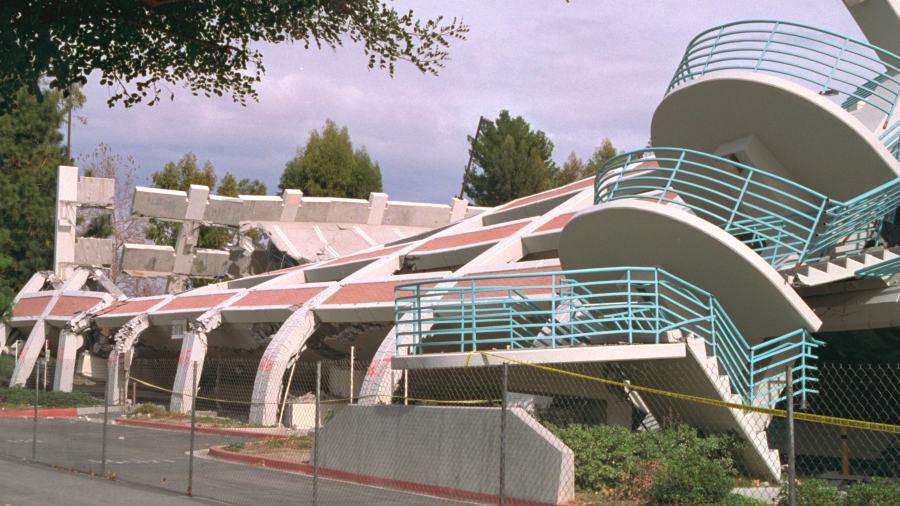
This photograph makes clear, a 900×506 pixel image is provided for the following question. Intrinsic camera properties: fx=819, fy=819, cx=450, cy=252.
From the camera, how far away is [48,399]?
2711cm

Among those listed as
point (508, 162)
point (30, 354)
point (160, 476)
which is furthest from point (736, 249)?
point (508, 162)

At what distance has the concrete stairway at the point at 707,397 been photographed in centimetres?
1162

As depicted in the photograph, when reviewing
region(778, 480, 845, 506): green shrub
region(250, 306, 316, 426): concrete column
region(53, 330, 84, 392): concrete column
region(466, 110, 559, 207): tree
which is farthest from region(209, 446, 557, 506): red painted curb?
region(466, 110, 559, 207): tree

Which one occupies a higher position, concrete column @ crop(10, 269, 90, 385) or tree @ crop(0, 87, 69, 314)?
tree @ crop(0, 87, 69, 314)

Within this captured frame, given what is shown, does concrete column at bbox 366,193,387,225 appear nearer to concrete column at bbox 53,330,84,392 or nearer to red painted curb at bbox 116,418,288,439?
concrete column at bbox 53,330,84,392

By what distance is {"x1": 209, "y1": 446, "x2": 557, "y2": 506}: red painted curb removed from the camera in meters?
11.5

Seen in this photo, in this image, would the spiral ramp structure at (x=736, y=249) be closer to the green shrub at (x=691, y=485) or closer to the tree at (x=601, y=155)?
the green shrub at (x=691, y=485)

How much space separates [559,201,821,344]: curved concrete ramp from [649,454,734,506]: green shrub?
3115 mm

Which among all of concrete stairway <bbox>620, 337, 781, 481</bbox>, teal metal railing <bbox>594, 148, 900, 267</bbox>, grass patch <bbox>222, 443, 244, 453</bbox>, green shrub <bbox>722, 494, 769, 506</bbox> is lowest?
grass patch <bbox>222, 443, 244, 453</bbox>

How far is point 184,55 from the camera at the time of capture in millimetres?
10008

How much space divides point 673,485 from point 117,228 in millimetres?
49950

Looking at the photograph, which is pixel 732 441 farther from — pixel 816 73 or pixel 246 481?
pixel 246 481

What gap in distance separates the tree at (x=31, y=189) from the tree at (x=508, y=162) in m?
29.8

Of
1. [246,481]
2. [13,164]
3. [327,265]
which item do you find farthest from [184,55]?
[13,164]
